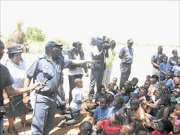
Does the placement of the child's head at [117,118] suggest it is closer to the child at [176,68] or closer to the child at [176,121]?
the child at [176,121]

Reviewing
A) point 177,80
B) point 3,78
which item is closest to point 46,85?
point 3,78

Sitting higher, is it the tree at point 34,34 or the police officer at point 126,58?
the tree at point 34,34

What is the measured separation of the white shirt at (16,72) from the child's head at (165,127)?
2.62m

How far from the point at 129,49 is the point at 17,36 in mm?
19152

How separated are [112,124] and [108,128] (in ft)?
0.35

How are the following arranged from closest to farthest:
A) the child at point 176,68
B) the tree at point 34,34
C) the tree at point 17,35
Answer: the child at point 176,68
the tree at point 17,35
the tree at point 34,34

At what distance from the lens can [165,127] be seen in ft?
10.4

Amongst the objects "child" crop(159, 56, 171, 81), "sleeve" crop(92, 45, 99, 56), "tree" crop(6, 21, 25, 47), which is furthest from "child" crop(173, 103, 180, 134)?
"tree" crop(6, 21, 25, 47)

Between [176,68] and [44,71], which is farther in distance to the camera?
[176,68]

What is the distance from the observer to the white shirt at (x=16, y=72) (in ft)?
11.4

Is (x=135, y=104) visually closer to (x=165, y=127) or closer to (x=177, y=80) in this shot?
(x=165, y=127)

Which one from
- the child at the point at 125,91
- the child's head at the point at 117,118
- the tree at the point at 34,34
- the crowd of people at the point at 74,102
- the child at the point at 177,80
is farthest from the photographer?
the tree at the point at 34,34

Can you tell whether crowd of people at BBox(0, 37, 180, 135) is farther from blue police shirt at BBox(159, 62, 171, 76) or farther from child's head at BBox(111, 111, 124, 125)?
blue police shirt at BBox(159, 62, 171, 76)

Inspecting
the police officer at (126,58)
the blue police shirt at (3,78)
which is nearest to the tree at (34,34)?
the police officer at (126,58)
